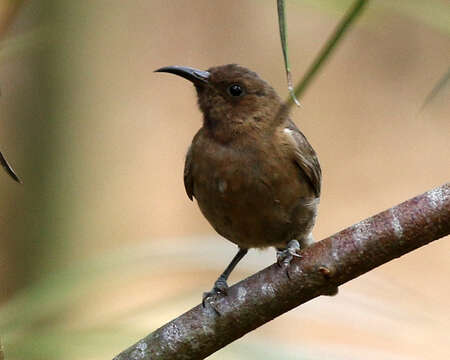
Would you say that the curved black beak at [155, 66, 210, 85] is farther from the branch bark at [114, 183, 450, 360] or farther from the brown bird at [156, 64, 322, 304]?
the branch bark at [114, 183, 450, 360]

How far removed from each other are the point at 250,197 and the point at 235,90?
57 centimetres

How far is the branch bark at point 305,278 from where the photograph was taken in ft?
7.18

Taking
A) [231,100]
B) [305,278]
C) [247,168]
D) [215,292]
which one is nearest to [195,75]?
[231,100]

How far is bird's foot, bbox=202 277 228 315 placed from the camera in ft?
8.23

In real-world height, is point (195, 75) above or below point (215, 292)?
above

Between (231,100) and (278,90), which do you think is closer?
(231,100)

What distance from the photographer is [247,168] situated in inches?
135

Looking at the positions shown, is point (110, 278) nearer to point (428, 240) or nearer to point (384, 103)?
point (428, 240)

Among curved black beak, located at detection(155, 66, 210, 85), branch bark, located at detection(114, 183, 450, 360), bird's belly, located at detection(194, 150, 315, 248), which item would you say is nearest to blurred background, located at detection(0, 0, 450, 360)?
curved black beak, located at detection(155, 66, 210, 85)

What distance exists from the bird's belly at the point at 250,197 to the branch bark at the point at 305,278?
0.89 m

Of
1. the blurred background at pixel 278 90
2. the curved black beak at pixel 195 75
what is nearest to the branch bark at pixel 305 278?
the curved black beak at pixel 195 75

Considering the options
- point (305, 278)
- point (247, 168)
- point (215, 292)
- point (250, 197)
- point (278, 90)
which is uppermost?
point (278, 90)

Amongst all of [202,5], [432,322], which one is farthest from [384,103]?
[432,322]

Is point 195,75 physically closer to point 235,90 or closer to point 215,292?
point 235,90
